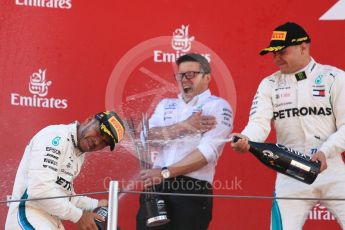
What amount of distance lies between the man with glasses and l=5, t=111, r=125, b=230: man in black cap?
616 mm

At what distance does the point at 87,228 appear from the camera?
14.2ft

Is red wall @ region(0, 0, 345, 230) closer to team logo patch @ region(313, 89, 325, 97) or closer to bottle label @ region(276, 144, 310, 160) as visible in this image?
team logo patch @ region(313, 89, 325, 97)

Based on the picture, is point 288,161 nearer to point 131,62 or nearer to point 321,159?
point 321,159

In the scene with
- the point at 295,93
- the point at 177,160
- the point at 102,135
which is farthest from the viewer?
the point at 177,160

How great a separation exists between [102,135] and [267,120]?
87 cm

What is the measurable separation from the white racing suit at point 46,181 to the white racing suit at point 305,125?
0.91 m

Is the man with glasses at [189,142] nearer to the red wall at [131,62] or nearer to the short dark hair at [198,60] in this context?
the short dark hair at [198,60]

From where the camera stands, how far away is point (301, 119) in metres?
4.58

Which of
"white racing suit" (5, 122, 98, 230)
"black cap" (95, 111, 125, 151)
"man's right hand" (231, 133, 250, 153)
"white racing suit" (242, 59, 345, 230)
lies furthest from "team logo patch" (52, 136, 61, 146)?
"white racing suit" (242, 59, 345, 230)

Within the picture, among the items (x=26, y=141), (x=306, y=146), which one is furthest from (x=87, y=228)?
(x=26, y=141)

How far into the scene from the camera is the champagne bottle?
433cm

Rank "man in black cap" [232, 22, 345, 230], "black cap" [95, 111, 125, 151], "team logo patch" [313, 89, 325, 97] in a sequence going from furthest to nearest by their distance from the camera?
"team logo patch" [313, 89, 325, 97]
"man in black cap" [232, 22, 345, 230]
"black cap" [95, 111, 125, 151]

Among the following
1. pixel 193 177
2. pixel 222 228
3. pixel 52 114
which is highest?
pixel 52 114

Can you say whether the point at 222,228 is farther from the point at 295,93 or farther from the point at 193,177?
the point at 295,93
